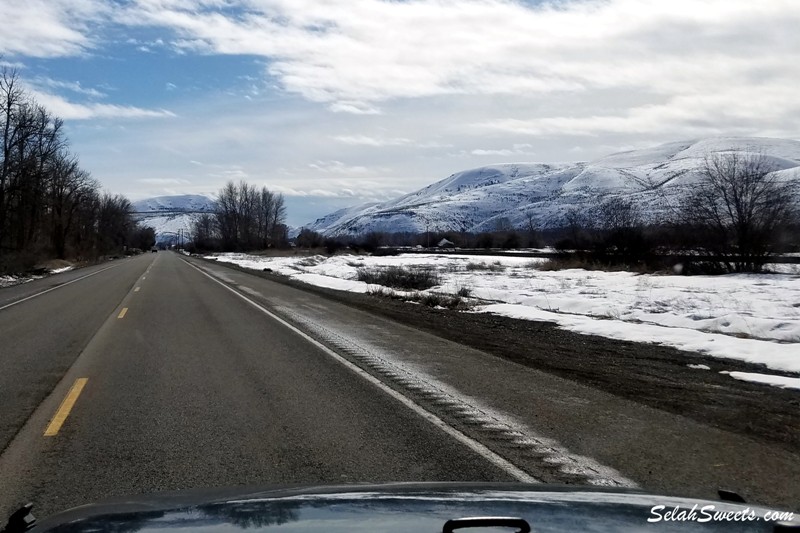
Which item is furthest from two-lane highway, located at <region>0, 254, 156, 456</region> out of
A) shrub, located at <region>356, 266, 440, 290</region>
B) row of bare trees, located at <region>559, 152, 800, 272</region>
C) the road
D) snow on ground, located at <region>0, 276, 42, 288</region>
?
row of bare trees, located at <region>559, 152, 800, 272</region>

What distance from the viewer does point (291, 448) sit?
18.9 feet

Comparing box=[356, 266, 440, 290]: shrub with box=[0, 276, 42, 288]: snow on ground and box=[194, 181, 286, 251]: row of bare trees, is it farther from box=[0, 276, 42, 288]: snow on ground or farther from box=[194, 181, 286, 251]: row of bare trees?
box=[194, 181, 286, 251]: row of bare trees

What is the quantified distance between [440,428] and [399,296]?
17.1 m

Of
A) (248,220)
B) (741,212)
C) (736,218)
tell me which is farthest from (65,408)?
(248,220)

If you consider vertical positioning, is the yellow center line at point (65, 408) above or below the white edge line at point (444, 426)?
below

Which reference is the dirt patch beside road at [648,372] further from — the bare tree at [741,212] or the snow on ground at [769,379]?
the bare tree at [741,212]

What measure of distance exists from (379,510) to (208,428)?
3965 millimetres

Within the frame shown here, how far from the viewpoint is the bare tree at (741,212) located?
95.9 ft

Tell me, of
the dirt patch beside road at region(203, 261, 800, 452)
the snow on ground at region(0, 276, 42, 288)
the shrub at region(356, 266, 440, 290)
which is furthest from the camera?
the snow on ground at region(0, 276, 42, 288)

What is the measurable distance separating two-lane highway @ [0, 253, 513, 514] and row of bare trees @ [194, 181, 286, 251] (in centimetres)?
12495

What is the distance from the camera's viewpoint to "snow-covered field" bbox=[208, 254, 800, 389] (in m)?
11.7

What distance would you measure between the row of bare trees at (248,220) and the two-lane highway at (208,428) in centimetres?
12495

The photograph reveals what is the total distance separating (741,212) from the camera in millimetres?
29703

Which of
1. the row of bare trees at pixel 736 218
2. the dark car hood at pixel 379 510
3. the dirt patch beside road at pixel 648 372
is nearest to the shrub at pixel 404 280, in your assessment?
the dirt patch beside road at pixel 648 372
